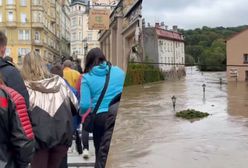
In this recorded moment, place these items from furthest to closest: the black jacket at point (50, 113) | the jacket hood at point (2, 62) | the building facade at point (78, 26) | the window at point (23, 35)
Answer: the building facade at point (78, 26) → the window at point (23, 35) → the jacket hood at point (2, 62) → the black jacket at point (50, 113)

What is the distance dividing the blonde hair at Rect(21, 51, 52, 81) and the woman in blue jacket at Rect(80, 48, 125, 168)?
836 mm

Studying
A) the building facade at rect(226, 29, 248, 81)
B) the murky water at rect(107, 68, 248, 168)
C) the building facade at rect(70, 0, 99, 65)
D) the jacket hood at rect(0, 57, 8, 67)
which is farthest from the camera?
the building facade at rect(70, 0, 99, 65)

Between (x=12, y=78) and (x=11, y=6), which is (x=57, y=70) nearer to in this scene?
(x=12, y=78)

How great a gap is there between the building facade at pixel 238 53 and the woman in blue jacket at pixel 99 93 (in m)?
28.4

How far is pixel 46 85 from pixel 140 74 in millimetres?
26042

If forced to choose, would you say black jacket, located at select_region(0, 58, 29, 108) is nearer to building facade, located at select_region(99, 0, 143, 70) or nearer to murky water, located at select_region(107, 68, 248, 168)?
murky water, located at select_region(107, 68, 248, 168)

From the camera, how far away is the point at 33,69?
5.42 meters

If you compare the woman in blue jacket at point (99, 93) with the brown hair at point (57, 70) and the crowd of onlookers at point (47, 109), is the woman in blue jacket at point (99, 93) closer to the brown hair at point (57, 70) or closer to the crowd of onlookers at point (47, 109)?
the crowd of onlookers at point (47, 109)

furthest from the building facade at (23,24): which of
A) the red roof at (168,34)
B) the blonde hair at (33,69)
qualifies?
the blonde hair at (33,69)

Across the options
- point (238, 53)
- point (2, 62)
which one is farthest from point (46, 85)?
point (238, 53)

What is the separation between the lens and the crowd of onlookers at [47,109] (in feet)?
12.4

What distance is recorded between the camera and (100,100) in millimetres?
6215

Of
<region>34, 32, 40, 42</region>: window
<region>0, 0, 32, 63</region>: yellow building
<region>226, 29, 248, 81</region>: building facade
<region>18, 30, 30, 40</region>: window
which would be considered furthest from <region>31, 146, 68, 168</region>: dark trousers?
<region>34, 32, 40, 42</region>: window

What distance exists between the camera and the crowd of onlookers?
3783 millimetres
